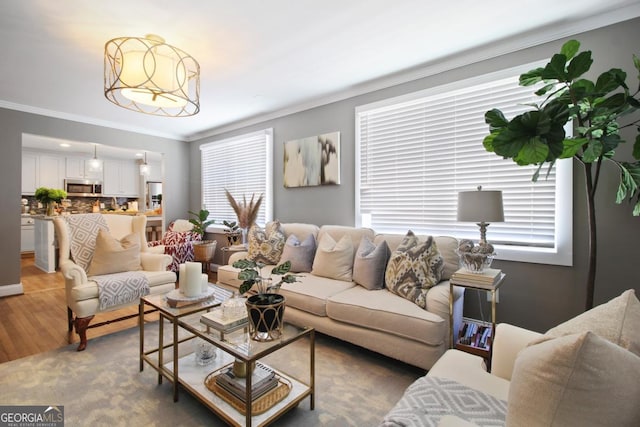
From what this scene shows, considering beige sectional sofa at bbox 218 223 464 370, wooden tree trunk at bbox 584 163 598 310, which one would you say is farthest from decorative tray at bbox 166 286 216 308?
wooden tree trunk at bbox 584 163 598 310

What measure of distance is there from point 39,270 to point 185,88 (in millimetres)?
5419

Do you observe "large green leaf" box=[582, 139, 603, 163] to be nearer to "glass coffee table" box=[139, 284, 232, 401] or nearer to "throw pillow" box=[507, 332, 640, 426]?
"throw pillow" box=[507, 332, 640, 426]

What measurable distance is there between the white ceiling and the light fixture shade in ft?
4.24

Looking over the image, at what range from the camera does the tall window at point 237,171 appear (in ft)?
14.2

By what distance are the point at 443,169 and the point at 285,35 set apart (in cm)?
184

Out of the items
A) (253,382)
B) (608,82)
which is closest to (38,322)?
(253,382)

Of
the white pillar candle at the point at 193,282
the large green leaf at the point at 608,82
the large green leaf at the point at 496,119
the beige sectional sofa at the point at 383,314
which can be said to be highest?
the large green leaf at the point at 608,82

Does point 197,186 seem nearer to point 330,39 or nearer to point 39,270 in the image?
point 39,270

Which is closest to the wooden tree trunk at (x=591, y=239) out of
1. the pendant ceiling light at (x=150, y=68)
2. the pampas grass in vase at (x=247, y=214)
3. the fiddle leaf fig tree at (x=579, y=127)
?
the fiddle leaf fig tree at (x=579, y=127)

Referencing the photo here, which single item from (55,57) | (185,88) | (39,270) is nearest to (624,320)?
(185,88)

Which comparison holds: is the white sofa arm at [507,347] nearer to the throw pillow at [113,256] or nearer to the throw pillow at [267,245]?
the throw pillow at [267,245]

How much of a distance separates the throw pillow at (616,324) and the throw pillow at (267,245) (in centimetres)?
272

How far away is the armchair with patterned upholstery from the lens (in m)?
4.52

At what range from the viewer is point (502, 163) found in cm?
251
